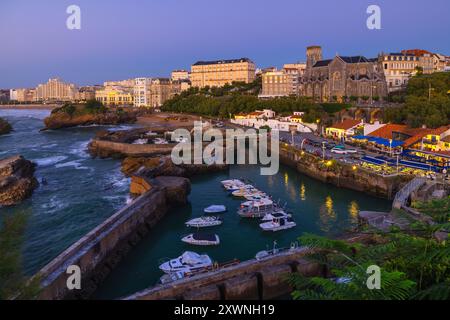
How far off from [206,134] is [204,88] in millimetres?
44538

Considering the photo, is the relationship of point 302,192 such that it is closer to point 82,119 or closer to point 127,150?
point 127,150

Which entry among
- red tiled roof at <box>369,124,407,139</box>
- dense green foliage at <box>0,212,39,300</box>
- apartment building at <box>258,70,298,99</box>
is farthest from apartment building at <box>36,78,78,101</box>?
dense green foliage at <box>0,212,39,300</box>

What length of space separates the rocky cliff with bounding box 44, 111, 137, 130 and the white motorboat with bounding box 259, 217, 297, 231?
55.5 m

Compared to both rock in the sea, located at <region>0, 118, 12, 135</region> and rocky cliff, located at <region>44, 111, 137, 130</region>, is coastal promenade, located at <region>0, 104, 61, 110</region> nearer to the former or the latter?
rocky cliff, located at <region>44, 111, 137, 130</region>

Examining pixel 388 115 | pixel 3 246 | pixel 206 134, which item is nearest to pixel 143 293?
pixel 3 246

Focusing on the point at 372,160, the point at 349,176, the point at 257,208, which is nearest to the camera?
the point at 257,208

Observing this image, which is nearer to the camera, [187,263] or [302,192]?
[187,263]

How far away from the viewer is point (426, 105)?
34250 mm

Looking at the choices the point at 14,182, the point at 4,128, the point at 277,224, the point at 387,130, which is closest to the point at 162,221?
the point at 277,224

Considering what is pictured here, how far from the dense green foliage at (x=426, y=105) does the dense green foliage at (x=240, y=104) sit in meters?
8.95

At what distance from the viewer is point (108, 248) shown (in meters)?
14.7

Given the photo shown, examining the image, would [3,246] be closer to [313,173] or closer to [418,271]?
[418,271]

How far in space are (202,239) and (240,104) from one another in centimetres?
4598

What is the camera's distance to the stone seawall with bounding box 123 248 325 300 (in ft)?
37.3
